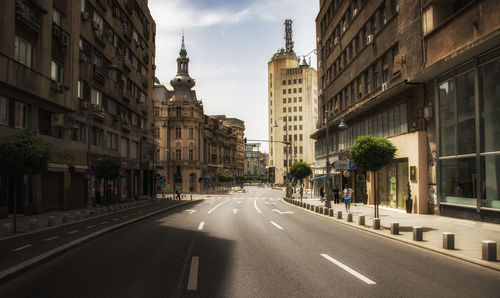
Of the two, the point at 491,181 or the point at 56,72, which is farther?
the point at 56,72

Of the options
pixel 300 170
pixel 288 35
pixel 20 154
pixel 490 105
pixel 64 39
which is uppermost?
pixel 288 35

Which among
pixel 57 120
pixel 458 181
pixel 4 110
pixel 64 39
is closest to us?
pixel 458 181

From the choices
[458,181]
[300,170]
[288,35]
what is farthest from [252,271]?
[288,35]

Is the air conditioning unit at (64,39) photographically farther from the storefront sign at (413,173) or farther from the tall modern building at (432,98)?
the storefront sign at (413,173)

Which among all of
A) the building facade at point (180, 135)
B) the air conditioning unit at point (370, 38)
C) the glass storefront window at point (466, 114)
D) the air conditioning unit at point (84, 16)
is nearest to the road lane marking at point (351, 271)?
the glass storefront window at point (466, 114)

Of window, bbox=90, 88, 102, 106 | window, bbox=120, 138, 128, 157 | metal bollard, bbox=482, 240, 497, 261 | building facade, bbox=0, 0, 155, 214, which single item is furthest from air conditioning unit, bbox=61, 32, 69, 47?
metal bollard, bbox=482, 240, 497, 261

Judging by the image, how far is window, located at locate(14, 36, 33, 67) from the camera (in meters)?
Answer: 20.6

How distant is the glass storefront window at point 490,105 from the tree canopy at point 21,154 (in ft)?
62.9

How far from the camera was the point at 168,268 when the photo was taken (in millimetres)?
8117

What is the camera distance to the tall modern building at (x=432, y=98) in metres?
16.0

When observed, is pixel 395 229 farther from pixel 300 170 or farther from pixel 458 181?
pixel 300 170

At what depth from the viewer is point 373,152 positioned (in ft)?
58.9

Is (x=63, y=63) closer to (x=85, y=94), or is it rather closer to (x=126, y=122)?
(x=85, y=94)

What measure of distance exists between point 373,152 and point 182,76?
74.9m
